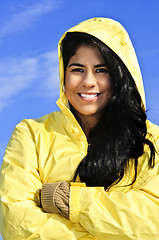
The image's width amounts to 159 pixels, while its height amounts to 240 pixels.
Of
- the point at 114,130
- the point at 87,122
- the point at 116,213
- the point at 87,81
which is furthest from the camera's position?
the point at 87,122

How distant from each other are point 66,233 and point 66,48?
1.60 meters

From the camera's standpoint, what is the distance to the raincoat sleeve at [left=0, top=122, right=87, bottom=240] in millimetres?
3338

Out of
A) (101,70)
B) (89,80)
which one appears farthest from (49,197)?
(101,70)

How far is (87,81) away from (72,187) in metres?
0.90

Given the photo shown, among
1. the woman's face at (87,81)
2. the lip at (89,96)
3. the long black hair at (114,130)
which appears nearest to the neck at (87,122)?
the long black hair at (114,130)

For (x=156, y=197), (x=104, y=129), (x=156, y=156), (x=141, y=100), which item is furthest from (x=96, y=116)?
(x=156, y=197)

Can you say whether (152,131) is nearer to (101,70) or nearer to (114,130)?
(114,130)

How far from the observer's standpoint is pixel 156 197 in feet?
11.1

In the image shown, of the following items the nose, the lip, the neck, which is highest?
the nose

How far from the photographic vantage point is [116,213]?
10.7ft

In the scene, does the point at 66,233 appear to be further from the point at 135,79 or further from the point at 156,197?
the point at 135,79

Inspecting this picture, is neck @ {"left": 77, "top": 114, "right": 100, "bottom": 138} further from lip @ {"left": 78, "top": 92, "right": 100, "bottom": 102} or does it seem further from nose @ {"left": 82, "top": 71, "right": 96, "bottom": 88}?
nose @ {"left": 82, "top": 71, "right": 96, "bottom": 88}

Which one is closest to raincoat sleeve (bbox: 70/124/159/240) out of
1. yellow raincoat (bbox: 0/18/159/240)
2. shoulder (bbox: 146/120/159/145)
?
yellow raincoat (bbox: 0/18/159/240)

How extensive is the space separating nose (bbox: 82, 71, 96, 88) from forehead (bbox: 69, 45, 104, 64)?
0.10 meters
